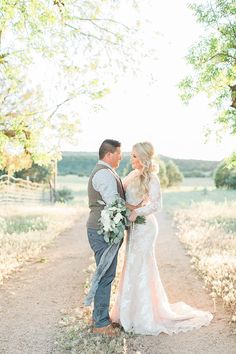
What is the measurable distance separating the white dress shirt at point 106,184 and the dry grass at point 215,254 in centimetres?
265

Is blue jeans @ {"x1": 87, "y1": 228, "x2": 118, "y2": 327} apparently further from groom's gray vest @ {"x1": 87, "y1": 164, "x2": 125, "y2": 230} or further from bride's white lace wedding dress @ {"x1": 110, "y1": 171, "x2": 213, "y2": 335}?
bride's white lace wedding dress @ {"x1": 110, "y1": 171, "x2": 213, "y2": 335}

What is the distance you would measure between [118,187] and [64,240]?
10.2m

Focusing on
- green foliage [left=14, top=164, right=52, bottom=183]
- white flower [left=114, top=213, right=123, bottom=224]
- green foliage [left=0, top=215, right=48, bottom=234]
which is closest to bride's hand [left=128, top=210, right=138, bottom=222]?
white flower [left=114, top=213, right=123, bottom=224]

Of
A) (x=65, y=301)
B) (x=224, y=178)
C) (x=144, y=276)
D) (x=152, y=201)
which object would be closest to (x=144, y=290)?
(x=144, y=276)

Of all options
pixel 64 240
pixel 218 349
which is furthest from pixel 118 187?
pixel 64 240

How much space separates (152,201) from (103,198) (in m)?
0.83

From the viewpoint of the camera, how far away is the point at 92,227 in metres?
7.29

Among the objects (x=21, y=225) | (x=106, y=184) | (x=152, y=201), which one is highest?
(x=106, y=184)

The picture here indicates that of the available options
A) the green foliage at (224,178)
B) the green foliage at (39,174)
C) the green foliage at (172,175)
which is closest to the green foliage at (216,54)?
the green foliage at (39,174)

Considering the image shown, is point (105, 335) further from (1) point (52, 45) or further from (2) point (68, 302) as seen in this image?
(1) point (52, 45)

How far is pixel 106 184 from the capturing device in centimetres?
701

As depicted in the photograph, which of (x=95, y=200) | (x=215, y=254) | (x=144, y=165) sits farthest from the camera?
(x=215, y=254)

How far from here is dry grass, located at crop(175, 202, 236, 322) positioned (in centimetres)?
948

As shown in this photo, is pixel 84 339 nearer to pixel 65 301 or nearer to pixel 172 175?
pixel 65 301
